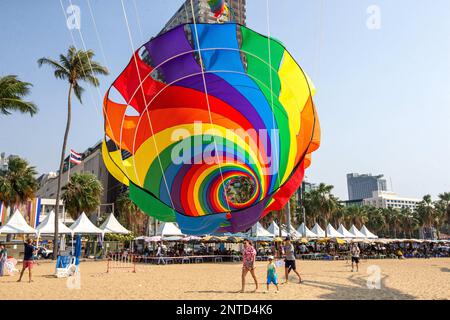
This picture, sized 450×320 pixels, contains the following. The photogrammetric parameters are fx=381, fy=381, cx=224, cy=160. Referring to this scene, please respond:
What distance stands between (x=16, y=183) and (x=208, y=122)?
27.7 meters

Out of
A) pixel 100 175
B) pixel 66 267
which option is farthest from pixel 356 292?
pixel 100 175

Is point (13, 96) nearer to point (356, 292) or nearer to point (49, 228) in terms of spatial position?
point (49, 228)

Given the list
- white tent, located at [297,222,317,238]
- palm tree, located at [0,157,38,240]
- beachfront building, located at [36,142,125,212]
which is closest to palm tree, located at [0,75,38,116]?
palm tree, located at [0,157,38,240]

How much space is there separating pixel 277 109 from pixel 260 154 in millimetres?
2206

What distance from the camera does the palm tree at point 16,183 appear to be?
110 ft

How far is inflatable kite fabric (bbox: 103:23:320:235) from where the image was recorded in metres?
11.2

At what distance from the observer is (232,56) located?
1167 centimetres

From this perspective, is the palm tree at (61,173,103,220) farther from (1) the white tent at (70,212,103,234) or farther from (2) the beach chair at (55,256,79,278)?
(2) the beach chair at (55,256,79,278)

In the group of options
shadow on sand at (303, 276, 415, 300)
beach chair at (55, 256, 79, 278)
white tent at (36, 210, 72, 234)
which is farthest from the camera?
white tent at (36, 210, 72, 234)

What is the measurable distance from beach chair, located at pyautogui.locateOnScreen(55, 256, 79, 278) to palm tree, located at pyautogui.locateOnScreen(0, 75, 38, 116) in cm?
829

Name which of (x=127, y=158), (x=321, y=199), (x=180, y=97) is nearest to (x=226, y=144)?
(x=180, y=97)

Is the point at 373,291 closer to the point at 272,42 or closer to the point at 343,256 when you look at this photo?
the point at 272,42
